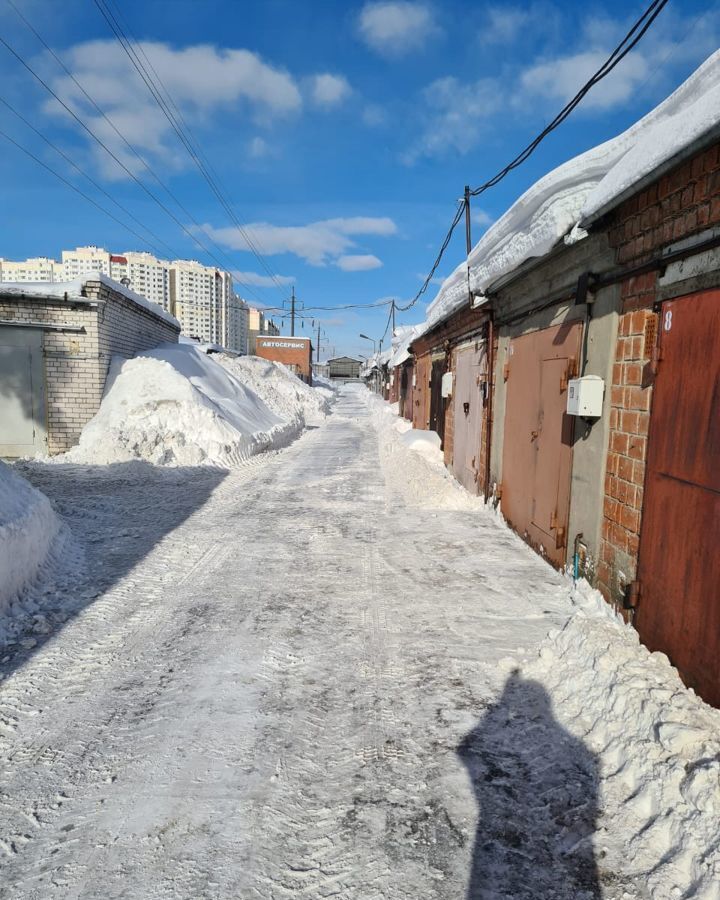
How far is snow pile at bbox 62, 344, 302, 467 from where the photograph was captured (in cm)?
1062

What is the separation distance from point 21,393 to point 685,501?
40.9 ft

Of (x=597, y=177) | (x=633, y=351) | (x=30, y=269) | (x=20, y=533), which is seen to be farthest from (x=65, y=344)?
(x=30, y=269)

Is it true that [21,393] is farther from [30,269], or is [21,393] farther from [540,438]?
[30,269]

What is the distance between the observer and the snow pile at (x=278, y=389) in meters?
21.6

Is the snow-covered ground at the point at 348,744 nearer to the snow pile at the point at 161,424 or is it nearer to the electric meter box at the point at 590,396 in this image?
the electric meter box at the point at 590,396

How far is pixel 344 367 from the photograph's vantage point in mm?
100062

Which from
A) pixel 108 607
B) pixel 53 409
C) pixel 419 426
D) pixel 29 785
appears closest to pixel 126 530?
pixel 108 607

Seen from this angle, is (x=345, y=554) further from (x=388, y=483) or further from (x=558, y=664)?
(x=388, y=483)

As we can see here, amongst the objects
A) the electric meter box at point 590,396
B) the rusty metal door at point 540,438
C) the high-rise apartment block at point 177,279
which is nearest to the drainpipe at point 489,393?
the rusty metal door at point 540,438

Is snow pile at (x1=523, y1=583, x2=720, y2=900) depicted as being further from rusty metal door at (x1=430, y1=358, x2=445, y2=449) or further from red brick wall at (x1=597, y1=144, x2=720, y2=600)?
rusty metal door at (x1=430, y1=358, x2=445, y2=449)

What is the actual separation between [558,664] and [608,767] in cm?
85

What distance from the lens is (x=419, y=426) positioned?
52.4ft

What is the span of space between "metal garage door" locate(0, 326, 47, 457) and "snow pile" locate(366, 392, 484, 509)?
7.67 m

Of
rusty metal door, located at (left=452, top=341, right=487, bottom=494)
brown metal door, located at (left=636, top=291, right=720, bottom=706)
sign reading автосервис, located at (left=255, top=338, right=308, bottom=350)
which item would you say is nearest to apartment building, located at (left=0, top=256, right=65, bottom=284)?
sign reading автосервис, located at (left=255, top=338, right=308, bottom=350)
